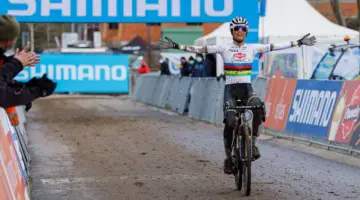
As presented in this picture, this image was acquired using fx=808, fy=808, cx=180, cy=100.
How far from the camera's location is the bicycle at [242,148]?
28.7 ft

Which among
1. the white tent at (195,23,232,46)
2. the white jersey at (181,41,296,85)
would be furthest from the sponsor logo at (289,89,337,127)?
the white tent at (195,23,232,46)

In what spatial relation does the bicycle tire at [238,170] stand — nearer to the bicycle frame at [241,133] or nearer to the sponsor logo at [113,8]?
the bicycle frame at [241,133]

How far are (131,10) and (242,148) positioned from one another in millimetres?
12615

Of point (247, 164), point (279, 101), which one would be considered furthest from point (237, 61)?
point (279, 101)

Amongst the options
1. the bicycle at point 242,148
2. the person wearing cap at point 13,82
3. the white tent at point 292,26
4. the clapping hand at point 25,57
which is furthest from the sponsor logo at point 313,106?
the white tent at point 292,26

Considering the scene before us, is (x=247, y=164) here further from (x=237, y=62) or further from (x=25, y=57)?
(x=25, y=57)

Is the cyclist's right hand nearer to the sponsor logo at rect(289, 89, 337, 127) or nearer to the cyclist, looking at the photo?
the cyclist

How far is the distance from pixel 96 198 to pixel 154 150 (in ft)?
15.5

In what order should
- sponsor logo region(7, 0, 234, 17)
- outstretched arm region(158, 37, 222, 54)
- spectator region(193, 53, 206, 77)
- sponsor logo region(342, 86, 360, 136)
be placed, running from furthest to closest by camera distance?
spectator region(193, 53, 206, 77) < sponsor logo region(7, 0, 234, 17) < sponsor logo region(342, 86, 360, 136) < outstretched arm region(158, 37, 222, 54)

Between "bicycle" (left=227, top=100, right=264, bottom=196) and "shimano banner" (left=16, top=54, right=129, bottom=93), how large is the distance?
1093 inches

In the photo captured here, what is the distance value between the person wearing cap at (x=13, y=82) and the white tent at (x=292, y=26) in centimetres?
1913

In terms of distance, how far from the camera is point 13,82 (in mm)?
5789

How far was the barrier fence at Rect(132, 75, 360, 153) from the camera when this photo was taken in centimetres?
1305

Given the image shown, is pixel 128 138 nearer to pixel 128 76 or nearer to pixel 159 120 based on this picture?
pixel 159 120
